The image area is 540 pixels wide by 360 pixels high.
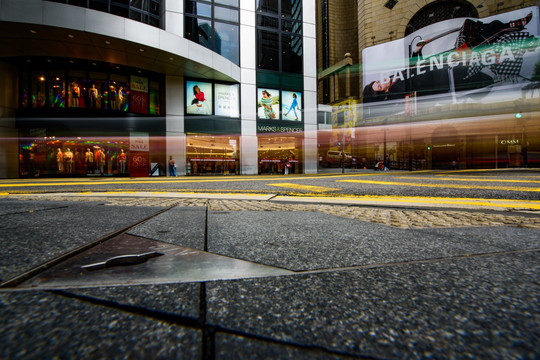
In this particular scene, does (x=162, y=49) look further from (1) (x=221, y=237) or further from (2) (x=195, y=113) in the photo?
(1) (x=221, y=237)

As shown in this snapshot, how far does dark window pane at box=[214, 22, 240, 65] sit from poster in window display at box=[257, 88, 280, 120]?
245 centimetres

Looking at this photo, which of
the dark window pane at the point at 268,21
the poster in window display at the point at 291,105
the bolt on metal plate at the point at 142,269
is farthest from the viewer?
the poster in window display at the point at 291,105

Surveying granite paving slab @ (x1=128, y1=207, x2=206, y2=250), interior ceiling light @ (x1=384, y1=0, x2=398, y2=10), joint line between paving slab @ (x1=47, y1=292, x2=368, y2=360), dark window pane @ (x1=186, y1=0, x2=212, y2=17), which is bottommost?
granite paving slab @ (x1=128, y1=207, x2=206, y2=250)

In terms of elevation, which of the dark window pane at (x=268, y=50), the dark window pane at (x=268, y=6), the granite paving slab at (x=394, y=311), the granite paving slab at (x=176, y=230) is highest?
the dark window pane at (x=268, y=6)

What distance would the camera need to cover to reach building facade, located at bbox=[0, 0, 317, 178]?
11000 millimetres

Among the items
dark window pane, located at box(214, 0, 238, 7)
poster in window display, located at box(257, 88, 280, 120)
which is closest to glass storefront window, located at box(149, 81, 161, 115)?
poster in window display, located at box(257, 88, 280, 120)

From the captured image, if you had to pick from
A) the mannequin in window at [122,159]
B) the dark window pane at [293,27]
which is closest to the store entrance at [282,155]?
the dark window pane at [293,27]

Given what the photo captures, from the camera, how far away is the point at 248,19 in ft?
50.8

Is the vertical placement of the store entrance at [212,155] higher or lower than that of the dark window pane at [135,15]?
lower

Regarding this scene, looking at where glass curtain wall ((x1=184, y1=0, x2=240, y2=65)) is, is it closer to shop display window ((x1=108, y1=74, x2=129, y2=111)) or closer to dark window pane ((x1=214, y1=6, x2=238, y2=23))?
dark window pane ((x1=214, y1=6, x2=238, y2=23))

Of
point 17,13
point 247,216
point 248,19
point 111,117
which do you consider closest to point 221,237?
point 247,216

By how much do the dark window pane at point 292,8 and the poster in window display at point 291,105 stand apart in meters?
5.38

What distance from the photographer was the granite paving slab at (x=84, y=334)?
390 mm

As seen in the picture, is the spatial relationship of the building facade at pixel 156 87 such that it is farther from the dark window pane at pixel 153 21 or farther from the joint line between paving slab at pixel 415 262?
the joint line between paving slab at pixel 415 262
